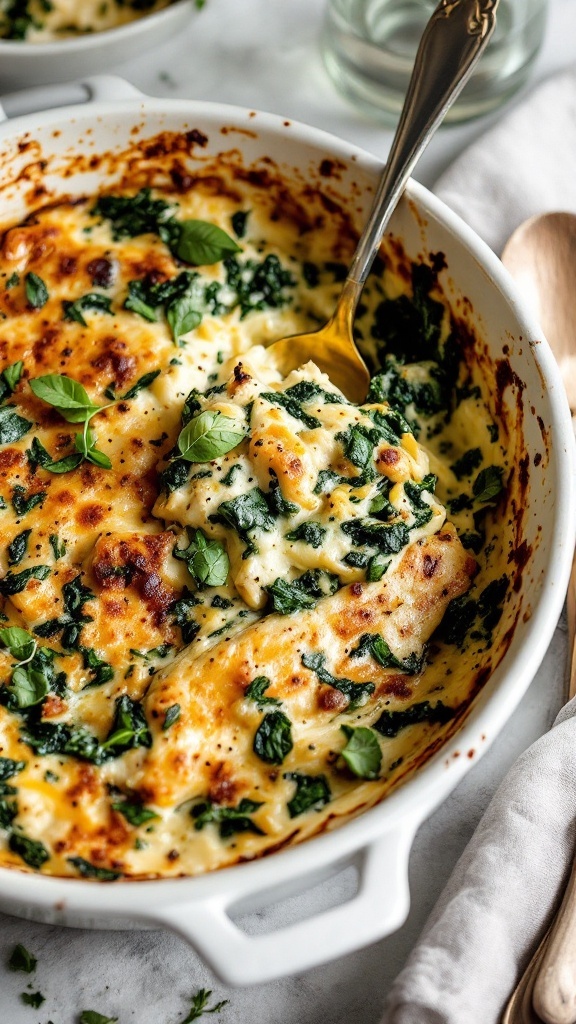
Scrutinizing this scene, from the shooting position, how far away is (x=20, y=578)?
9.88 ft

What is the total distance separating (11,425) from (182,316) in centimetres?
67

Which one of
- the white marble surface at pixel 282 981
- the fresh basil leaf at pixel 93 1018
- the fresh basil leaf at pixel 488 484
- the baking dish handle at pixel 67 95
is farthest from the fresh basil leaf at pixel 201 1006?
the baking dish handle at pixel 67 95

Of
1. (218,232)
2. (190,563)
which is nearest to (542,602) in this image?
(190,563)

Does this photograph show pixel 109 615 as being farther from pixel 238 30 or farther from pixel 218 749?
pixel 238 30

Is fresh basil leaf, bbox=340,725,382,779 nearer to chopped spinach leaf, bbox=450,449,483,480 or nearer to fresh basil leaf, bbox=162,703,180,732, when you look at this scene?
fresh basil leaf, bbox=162,703,180,732

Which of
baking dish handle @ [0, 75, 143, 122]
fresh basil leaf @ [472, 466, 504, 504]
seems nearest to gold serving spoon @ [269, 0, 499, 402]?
fresh basil leaf @ [472, 466, 504, 504]

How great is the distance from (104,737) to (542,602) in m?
1.21

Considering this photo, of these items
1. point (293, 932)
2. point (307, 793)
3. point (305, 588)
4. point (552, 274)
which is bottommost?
point (307, 793)

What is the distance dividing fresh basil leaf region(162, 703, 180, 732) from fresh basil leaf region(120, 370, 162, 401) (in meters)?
1.05

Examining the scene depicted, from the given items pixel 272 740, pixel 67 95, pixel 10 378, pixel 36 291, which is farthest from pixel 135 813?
pixel 67 95

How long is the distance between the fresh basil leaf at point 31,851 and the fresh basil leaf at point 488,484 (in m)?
1.63

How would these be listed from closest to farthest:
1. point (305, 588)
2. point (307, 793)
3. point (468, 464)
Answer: point (307, 793), point (305, 588), point (468, 464)

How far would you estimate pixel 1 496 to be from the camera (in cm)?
314

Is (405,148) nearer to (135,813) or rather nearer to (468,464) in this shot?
(468,464)
